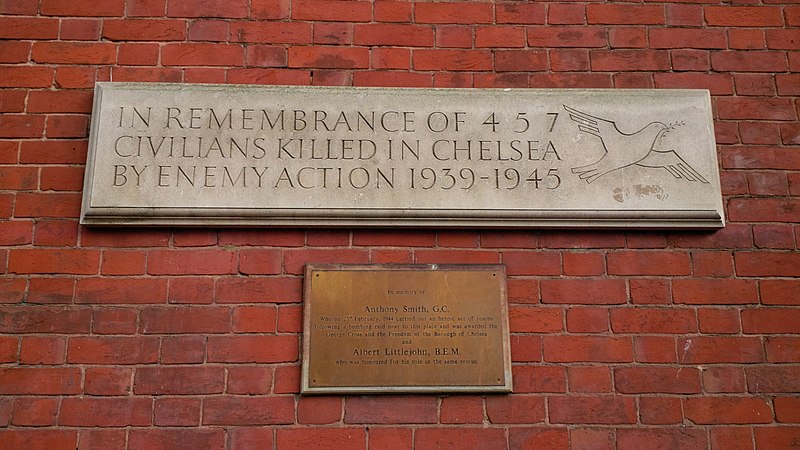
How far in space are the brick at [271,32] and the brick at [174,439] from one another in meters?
1.63

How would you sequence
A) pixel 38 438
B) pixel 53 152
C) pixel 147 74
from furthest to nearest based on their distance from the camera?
pixel 147 74, pixel 53 152, pixel 38 438

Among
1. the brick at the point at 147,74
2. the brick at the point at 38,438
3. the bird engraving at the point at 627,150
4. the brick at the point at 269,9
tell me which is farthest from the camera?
the brick at the point at 269,9

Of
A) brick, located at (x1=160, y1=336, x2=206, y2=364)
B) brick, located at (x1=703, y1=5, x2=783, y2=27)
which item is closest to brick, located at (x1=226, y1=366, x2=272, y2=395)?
brick, located at (x1=160, y1=336, x2=206, y2=364)

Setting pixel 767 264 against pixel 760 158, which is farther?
pixel 760 158

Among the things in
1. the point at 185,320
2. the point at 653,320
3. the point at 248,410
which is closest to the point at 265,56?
the point at 185,320

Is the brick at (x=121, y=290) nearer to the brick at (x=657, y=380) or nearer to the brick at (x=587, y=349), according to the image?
the brick at (x=587, y=349)

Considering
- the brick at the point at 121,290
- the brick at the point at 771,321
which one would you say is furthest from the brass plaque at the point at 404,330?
the brick at the point at 771,321

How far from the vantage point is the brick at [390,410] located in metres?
2.68

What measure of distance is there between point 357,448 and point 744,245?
175cm

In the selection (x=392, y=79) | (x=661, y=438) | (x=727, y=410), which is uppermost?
(x=392, y=79)

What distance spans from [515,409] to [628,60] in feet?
5.21

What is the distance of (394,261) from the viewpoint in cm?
285

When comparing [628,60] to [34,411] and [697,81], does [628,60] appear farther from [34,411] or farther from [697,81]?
[34,411]

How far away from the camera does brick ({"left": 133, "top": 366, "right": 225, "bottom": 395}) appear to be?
8.85 ft
